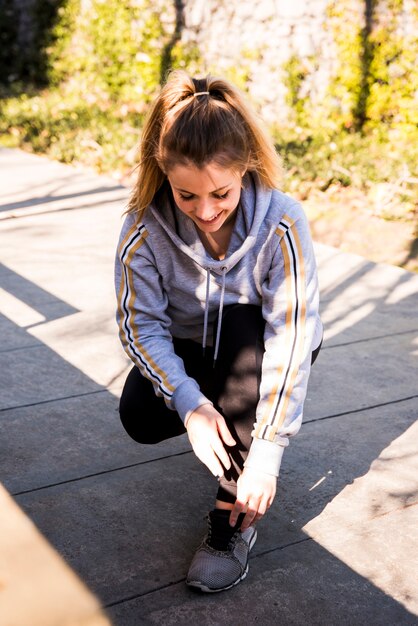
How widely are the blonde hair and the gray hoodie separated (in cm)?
9

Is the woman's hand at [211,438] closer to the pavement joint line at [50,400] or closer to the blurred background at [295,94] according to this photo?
the pavement joint line at [50,400]

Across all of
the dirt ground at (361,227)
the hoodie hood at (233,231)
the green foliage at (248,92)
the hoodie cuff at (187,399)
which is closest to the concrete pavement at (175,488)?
the hoodie cuff at (187,399)

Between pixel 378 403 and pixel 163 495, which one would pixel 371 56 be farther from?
pixel 163 495

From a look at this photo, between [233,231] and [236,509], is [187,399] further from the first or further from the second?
[233,231]

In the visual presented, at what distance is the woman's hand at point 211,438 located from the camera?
7.29 feet

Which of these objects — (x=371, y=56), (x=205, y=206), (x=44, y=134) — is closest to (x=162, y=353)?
(x=205, y=206)

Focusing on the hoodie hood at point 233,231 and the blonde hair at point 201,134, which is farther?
the hoodie hood at point 233,231

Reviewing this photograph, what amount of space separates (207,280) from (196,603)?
91 centimetres

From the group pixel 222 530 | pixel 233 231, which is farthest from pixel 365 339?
pixel 222 530

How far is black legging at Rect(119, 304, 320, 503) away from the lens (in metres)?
2.39

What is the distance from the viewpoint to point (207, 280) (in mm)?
2539

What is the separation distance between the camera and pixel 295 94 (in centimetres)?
980

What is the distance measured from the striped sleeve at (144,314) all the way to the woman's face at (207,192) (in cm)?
25

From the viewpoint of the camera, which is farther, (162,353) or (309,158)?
(309,158)
